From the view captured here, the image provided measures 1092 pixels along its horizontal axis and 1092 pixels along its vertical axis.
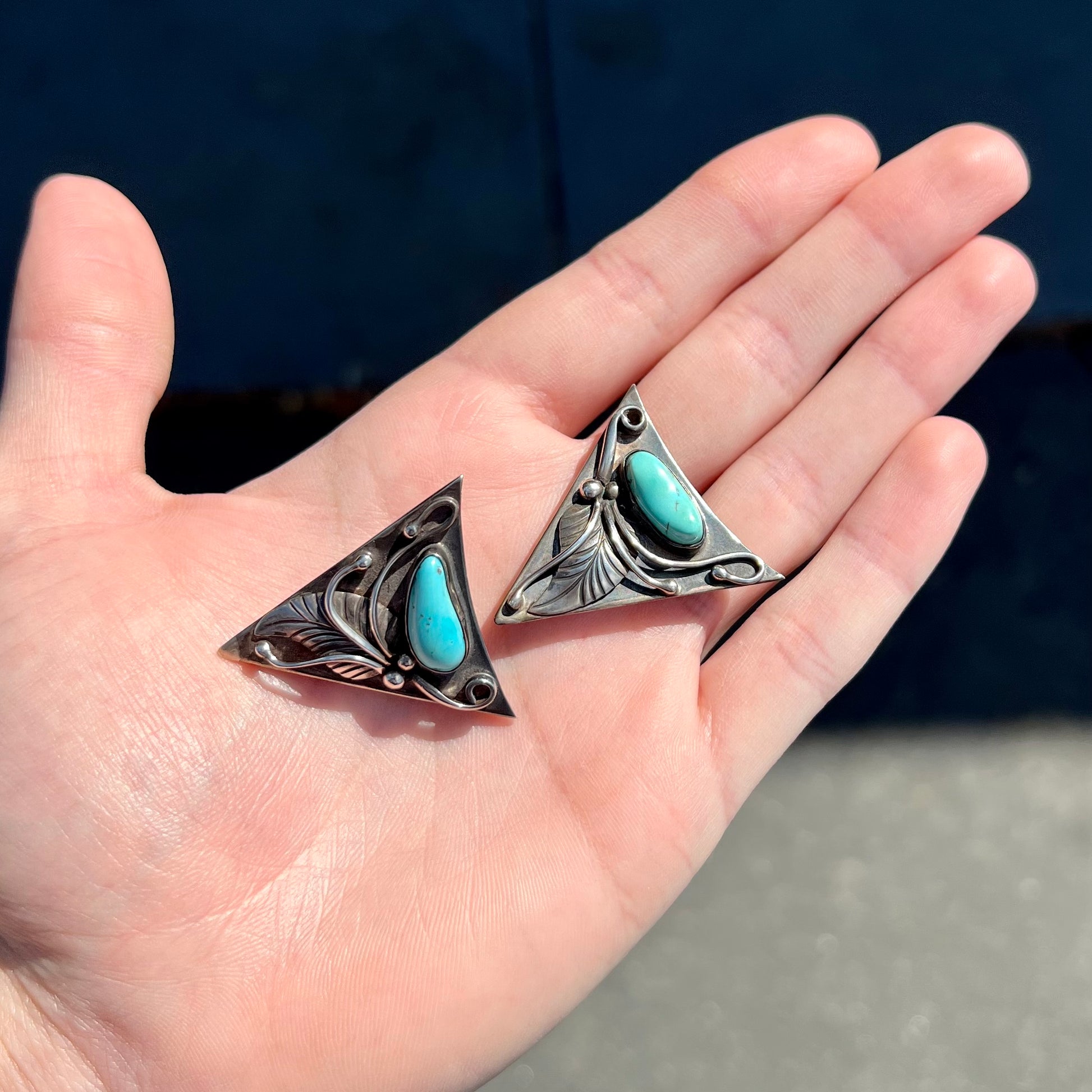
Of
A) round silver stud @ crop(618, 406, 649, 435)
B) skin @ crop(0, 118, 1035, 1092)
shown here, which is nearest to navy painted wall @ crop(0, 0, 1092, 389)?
skin @ crop(0, 118, 1035, 1092)

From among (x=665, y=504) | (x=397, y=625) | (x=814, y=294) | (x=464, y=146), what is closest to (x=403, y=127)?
(x=464, y=146)

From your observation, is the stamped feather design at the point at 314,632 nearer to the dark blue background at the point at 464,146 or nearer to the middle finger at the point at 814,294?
the middle finger at the point at 814,294

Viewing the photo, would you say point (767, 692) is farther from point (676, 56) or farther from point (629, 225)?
point (676, 56)

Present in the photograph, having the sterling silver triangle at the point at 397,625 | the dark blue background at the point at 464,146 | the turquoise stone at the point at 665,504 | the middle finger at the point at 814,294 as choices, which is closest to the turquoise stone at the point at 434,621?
the sterling silver triangle at the point at 397,625

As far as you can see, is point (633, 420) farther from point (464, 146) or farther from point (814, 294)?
point (464, 146)

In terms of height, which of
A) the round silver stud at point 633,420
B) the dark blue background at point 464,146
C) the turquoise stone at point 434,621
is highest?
the dark blue background at point 464,146

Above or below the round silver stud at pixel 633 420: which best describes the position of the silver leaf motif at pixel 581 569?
below

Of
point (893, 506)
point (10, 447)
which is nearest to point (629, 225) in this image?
point (893, 506)

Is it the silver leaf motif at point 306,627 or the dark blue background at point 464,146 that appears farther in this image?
the dark blue background at point 464,146

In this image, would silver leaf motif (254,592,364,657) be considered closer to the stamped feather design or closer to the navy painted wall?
the stamped feather design
